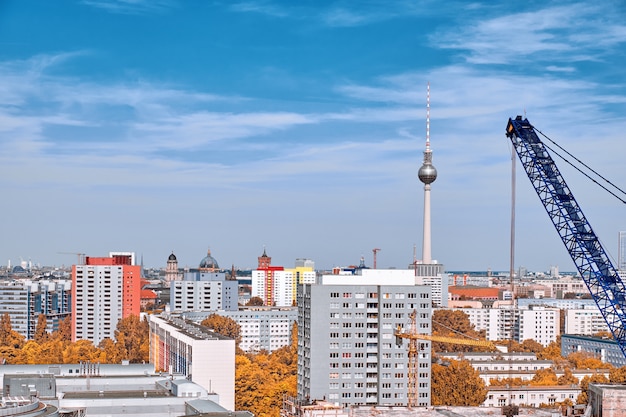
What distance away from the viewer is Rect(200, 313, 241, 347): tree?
61981 mm

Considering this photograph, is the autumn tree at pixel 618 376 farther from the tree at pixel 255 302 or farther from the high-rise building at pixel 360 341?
the tree at pixel 255 302

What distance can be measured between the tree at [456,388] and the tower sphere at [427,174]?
4563 cm

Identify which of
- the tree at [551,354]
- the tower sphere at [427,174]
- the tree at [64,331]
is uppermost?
the tower sphere at [427,174]

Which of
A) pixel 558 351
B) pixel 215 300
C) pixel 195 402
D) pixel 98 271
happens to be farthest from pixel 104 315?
pixel 195 402

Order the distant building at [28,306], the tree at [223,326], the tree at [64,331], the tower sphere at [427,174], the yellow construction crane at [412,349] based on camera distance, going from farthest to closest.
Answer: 1. the tower sphere at [427,174]
2. the distant building at [28,306]
3. the tree at [64,331]
4. the tree at [223,326]
5. the yellow construction crane at [412,349]

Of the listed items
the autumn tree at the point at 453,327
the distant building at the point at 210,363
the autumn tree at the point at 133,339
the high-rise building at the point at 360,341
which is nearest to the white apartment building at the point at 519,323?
the autumn tree at the point at 453,327

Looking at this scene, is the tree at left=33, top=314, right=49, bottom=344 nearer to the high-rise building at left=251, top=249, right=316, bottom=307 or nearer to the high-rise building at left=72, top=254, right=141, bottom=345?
the high-rise building at left=72, top=254, right=141, bottom=345

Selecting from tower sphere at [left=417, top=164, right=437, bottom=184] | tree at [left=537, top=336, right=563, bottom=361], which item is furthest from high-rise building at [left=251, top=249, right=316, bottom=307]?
tree at [left=537, top=336, right=563, bottom=361]

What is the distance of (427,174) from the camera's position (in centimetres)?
8662

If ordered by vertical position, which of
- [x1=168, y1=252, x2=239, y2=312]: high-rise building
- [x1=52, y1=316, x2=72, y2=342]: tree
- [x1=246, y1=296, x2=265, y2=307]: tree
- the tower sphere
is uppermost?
the tower sphere

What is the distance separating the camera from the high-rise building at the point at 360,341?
Result: 34.8m

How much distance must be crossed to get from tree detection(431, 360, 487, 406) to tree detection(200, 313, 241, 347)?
22396 millimetres

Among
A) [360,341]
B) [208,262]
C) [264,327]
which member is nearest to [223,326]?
[264,327]

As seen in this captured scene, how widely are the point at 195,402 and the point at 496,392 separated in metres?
22.1
